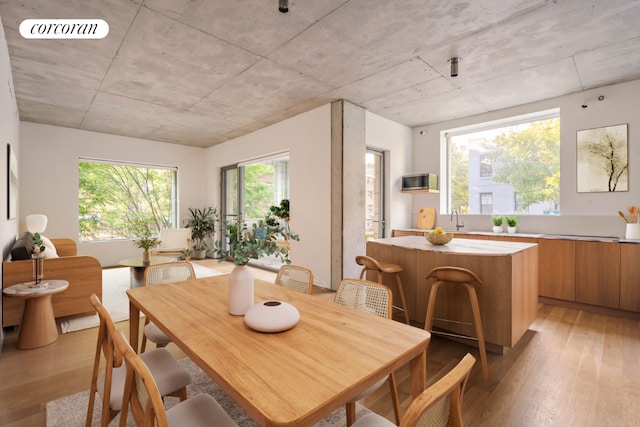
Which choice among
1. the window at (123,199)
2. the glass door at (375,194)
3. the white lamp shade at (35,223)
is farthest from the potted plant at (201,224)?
the glass door at (375,194)

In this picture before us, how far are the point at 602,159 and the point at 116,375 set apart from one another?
5652mm

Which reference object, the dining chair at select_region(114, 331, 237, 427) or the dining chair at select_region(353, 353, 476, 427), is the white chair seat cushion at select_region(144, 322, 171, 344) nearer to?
the dining chair at select_region(114, 331, 237, 427)

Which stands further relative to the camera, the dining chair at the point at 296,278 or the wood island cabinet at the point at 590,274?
the wood island cabinet at the point at 590,274

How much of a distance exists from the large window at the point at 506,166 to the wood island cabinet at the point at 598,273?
101 cm

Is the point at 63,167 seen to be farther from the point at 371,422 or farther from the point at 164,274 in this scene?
the point at 371,422

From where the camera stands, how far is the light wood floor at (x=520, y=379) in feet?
6.10

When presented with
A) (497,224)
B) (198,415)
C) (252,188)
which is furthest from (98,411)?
(252,188)

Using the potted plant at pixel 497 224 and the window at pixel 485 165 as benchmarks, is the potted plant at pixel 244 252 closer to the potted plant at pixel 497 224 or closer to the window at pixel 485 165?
the potted plant at pixel 497 224

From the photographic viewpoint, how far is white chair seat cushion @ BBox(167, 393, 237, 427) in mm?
1128

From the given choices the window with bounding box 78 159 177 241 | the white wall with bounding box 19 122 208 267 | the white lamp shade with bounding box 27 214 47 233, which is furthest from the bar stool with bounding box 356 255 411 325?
the window with bounding box 78 159 177 241

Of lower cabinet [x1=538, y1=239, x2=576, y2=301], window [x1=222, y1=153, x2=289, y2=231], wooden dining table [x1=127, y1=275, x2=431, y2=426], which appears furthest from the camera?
window [x1=222, y1=153, x2=289, y2=231]

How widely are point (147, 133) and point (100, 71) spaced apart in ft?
9.91

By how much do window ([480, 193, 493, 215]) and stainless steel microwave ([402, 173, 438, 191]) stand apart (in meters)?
0.80

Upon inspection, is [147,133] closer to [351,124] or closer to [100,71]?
[100,71]
